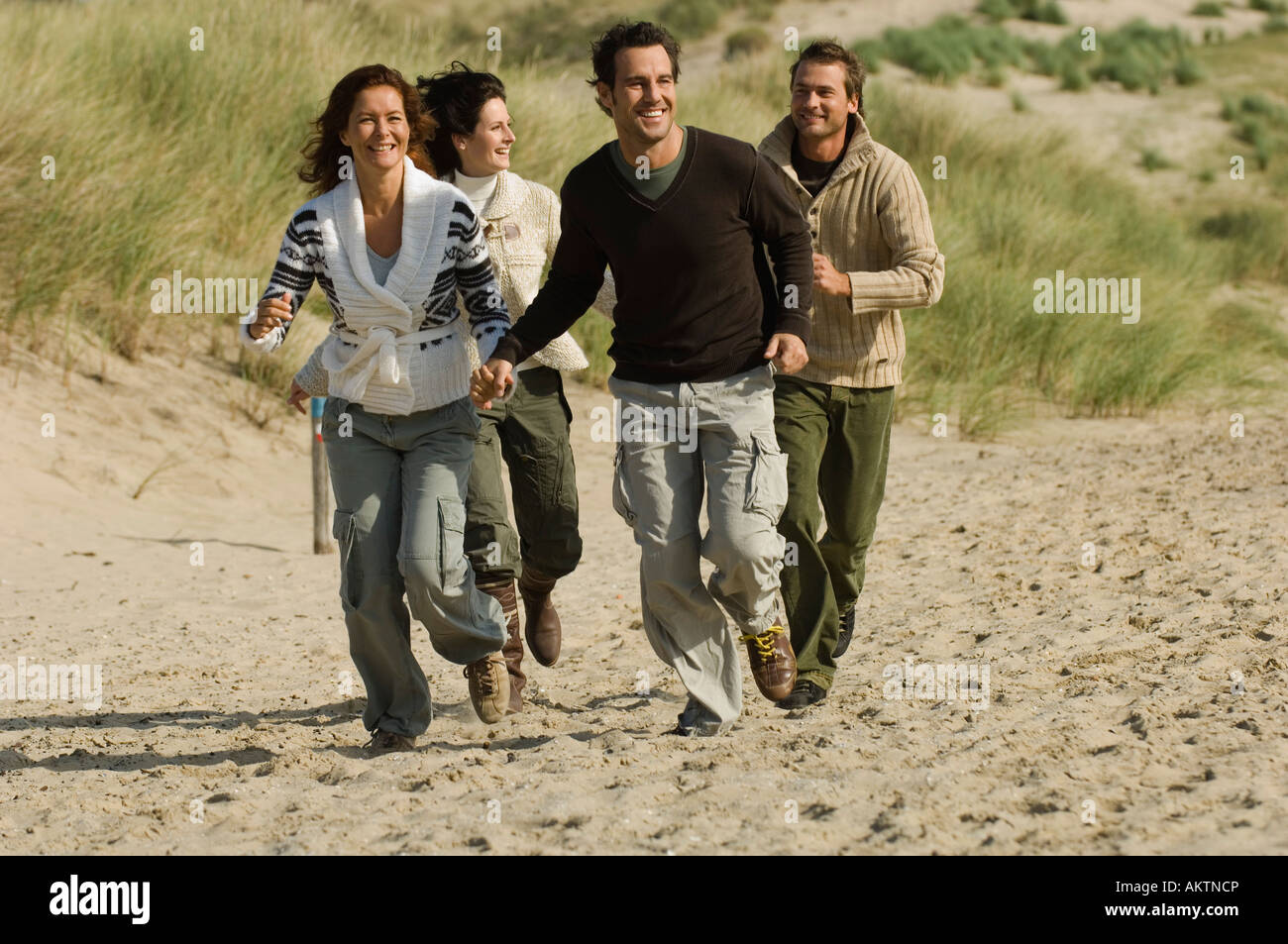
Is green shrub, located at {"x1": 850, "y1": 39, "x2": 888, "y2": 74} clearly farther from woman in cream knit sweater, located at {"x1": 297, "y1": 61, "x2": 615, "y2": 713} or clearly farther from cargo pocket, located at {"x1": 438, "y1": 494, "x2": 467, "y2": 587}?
cargo pocket, located at {"x1": 438, "y1": 494, "x2": 467, "y2": 587}

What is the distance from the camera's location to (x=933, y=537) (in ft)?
25.4

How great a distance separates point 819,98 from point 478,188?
3.77 feet

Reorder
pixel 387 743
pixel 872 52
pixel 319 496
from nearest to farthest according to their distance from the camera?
pixel 387 743, pixel 319 496, pixel 872 52

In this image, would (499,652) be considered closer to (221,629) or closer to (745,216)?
(745,216)

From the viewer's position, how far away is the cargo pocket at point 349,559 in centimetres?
436

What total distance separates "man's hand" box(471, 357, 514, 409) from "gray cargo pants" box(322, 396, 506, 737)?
0.76 feet

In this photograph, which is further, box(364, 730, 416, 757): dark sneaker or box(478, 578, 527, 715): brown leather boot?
box(478, 578, 527, 715): brown leather boot

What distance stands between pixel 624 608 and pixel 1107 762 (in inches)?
121

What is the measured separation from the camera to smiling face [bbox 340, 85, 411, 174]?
4.30 meters

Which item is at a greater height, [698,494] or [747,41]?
[747,41]

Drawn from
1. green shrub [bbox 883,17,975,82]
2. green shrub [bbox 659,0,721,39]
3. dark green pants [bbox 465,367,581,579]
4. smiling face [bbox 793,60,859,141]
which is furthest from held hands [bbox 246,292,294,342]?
green shrub [bbox 659,0,721,39]

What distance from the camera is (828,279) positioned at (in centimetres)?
455

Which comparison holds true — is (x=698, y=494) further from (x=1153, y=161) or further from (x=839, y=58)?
(x=1153, y=161)

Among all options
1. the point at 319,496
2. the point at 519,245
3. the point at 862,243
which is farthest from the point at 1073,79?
the point at 519,245
